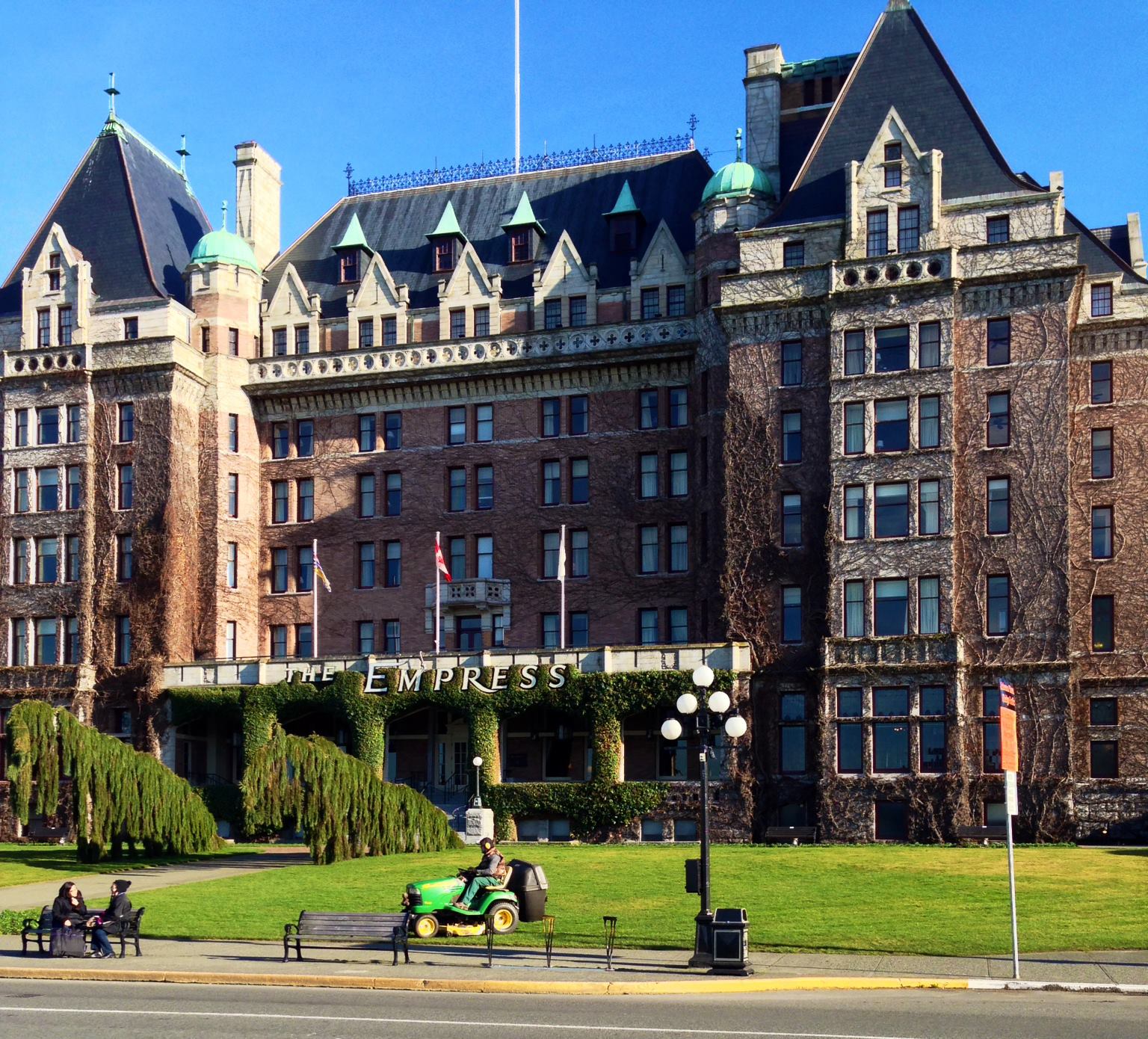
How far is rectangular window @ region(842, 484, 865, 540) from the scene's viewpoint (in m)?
57.1

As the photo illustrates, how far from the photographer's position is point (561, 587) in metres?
61.4

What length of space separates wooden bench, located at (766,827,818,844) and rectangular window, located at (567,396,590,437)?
62.5 feet

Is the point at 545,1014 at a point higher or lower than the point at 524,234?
lower

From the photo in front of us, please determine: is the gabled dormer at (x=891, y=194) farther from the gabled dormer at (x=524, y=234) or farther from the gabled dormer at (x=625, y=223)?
the gabled dormer at (x=524, y=234)

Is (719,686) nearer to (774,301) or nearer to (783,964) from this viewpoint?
(774,301)

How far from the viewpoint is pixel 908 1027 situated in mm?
20391

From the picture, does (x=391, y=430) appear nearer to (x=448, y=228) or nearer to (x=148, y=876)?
(x=448, y=228)

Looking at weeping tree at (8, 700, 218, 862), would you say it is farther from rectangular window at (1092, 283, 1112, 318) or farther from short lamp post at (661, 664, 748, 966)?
rectangular window at (1092, 283, 1112, 318)

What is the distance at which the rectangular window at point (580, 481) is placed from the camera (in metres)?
65.8

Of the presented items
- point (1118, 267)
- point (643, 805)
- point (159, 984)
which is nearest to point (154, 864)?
point (643, 805)

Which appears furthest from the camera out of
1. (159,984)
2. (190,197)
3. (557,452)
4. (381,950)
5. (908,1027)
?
(190,197)

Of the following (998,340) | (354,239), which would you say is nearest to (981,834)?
(998,340)

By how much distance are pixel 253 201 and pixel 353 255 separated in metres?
5.90

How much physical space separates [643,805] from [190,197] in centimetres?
3884
